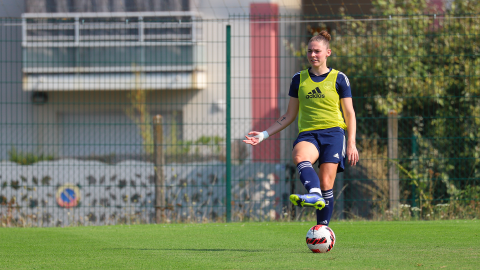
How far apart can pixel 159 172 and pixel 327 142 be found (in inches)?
159

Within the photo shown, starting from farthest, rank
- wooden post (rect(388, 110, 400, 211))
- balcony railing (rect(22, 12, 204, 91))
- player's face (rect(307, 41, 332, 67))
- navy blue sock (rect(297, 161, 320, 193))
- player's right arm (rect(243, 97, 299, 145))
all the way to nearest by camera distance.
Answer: balcony railing (rect(22, 12, 204, 91)), wooden post (rect(388, 110, 400, 211)), player's right arm (rect(243, 97, 299, 145)), player's face (rect(307, 41, 332, 67)), navy blue sock (rect(297, 161, 320, 193))

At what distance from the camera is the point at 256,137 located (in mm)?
4555

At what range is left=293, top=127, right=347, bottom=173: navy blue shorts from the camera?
436cm

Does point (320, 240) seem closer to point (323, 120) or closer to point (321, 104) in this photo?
point (323, 120)

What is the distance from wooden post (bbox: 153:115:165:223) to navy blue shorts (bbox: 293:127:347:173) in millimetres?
3788

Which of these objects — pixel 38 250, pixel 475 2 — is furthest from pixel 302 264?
pixel 475 2

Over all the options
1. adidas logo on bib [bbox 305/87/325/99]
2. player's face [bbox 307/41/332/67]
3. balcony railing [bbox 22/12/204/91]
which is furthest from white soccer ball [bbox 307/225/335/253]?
balcony railing [bbox 22/12/204/91]


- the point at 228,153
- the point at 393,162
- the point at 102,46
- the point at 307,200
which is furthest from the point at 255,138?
the point at 102,46

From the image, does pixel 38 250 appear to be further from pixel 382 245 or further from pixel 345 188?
pixel 345 188

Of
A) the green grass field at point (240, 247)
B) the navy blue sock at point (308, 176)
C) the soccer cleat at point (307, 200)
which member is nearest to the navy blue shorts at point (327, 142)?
A: the navy blue sock at point (308, 176)

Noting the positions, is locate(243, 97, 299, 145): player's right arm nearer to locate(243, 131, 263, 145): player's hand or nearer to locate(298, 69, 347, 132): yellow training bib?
locate(243, 131, 263, 145): player's hand

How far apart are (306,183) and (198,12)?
11333 millimetres

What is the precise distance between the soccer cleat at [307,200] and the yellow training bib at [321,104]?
2.36 feet

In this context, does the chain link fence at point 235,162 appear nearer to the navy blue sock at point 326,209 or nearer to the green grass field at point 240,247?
the green grass field at point 240,247
